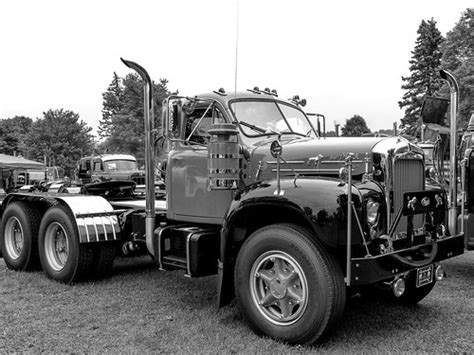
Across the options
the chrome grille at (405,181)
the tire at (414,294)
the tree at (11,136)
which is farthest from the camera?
the tree at (11,136)

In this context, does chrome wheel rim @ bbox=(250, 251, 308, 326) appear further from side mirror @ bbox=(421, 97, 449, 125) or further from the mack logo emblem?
side mirror @ bbox=(421, 97, 449, 125)

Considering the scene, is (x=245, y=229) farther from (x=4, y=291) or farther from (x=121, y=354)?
(x=4, y=291)

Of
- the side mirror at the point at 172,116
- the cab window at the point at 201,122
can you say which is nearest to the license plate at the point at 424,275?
the cab window at the point at 201,122

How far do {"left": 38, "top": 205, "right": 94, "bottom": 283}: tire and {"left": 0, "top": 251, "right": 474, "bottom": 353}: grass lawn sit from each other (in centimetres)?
18

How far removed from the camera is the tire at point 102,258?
6578 millimetres

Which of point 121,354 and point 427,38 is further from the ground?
point 427,38

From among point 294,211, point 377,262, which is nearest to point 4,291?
point 294,211

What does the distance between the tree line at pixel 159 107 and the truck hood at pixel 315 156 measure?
13.5 meters

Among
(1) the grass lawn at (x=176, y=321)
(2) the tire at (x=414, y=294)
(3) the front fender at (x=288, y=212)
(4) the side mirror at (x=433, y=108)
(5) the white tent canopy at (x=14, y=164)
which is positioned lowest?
(1) the grass lawn at (x=176, y=321)

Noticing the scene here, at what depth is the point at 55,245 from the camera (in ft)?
22.8

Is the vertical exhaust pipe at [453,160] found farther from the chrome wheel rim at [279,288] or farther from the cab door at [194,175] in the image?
the cab door at [194,175]

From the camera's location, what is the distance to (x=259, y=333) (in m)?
4.30

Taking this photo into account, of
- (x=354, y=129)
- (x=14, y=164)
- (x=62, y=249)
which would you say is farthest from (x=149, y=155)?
(x=14, y=164)

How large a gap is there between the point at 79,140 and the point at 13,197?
4729 cm
